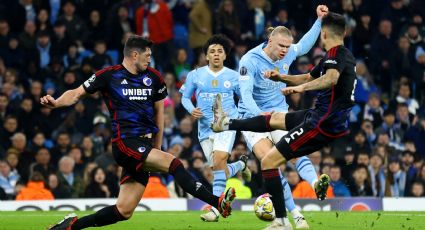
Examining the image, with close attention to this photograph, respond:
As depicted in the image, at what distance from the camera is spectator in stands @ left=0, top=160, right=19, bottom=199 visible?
19078 mm

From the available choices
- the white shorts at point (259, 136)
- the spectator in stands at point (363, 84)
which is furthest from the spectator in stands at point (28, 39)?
the white shorts at point (259, 136)

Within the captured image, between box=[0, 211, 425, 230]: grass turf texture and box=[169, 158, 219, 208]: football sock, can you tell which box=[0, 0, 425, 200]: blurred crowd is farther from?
box=[169, 158, 219, 208]: football sock

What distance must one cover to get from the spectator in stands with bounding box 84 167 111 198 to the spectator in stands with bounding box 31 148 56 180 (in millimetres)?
744

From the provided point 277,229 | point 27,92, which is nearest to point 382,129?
point 27,92

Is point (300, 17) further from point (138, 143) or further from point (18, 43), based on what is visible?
point (138, 143)

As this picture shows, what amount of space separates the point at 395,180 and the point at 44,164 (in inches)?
253

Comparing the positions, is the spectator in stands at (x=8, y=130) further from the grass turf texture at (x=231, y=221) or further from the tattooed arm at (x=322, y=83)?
the tattooed arm at (x=322, y=83)

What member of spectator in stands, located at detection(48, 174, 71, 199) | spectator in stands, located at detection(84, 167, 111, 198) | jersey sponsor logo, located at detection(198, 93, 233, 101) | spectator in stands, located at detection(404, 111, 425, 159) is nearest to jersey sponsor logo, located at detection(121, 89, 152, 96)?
jersey sponsor logo, located at detection(198, 93, 233, 101)

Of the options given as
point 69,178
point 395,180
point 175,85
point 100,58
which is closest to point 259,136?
point 69,178

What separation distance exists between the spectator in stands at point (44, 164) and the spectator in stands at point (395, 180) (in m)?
6.13

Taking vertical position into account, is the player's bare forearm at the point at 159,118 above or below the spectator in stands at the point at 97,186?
above

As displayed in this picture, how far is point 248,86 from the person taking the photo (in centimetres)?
1352

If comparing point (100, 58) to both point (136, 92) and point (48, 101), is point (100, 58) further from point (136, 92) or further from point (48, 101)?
point (48, 101)

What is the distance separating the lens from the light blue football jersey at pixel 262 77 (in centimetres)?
1365
